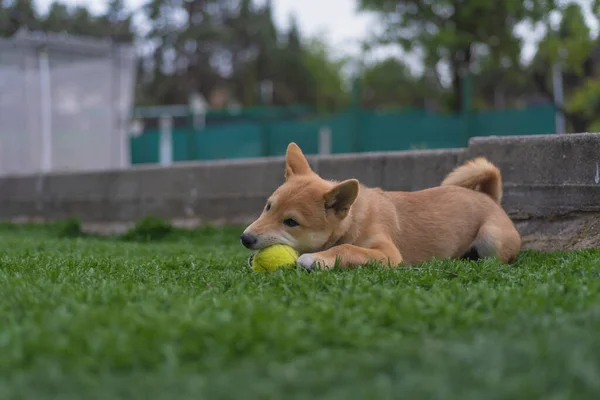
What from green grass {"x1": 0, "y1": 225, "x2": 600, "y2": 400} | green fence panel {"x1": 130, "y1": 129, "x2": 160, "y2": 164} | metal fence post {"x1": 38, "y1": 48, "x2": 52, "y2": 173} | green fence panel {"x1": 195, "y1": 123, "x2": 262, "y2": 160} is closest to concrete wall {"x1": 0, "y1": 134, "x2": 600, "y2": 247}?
metal fence post {"x1": 38, "y1": 48, "x2": 52, "y2": 173}

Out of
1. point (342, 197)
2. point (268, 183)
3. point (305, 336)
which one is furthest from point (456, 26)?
point (305, 336)

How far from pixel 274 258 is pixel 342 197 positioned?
61cm

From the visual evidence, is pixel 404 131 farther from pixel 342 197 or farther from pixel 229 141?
pixel 342 197

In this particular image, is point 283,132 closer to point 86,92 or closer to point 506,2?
point 86,92

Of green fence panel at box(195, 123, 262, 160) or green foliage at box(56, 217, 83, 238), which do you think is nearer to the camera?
green foliage at box(56, 217, 83, 238)

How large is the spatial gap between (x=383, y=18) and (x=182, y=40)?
27.5 m

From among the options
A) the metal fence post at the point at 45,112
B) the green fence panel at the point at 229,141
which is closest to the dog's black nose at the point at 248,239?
the metal fence post at the point at 45,112

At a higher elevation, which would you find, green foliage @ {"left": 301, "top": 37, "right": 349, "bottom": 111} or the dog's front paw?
green foliage @ {"left": 301, "top": 37, "right": 349, "bottom": 111}

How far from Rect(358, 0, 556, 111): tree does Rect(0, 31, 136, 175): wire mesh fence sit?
37.1ft

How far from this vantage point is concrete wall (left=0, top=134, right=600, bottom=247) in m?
5.23

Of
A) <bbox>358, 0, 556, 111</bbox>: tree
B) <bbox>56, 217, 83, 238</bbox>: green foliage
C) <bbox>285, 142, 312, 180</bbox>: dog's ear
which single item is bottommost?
<bbox>56, 217, 83, 238</bbox>: green foliage

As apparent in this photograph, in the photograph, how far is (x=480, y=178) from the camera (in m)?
5.18

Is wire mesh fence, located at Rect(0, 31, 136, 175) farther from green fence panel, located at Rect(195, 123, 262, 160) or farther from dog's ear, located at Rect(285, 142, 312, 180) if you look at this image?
dog's ear, located at Rect(285, 142, 312, 180)

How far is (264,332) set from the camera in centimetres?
228
